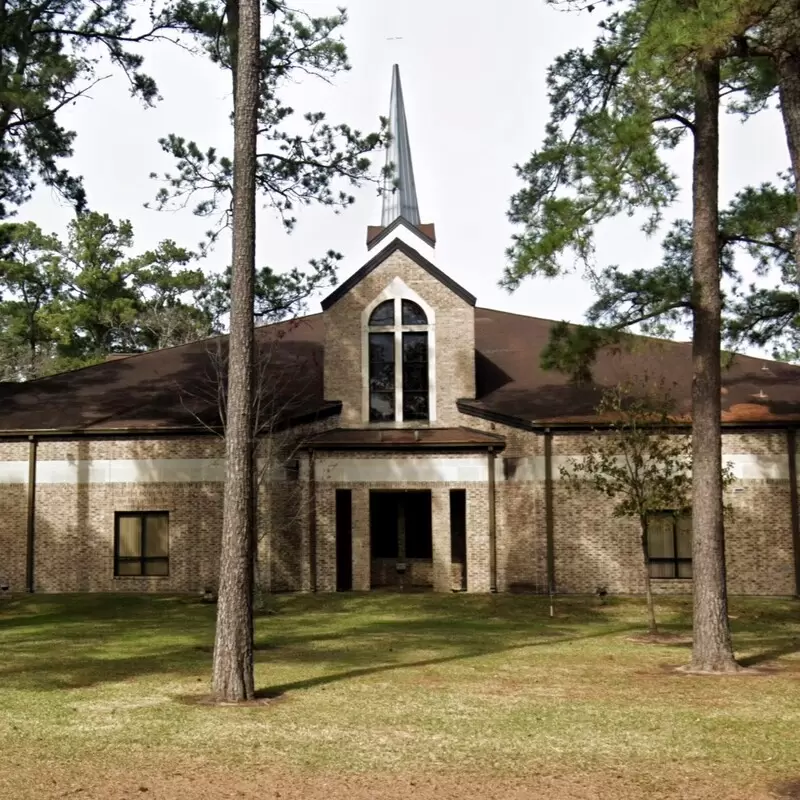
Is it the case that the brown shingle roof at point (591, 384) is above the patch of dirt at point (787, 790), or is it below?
above

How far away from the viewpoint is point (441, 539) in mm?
24703

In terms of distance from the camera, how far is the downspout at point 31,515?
25.3m

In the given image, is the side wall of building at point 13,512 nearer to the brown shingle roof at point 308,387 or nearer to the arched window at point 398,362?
the brown shingle roof at point 308,387

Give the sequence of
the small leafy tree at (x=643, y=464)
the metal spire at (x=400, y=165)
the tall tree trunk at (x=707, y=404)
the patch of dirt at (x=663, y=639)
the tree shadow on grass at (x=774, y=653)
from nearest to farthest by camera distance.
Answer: the tall tree trunk at (x=707, y=404), the tree shadow on grass at (x=774, y=653), the patch of dirt at (x=663, y=639), the small leafy tree at (x=643, y=464), the metal spire at (x=400, y=165)

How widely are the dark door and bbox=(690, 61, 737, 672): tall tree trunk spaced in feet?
39.0

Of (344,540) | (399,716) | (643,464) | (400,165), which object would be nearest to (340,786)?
(399,716)

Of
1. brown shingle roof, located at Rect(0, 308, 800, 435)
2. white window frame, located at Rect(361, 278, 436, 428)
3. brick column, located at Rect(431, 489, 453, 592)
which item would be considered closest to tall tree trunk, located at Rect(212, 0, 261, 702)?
brown shingle roof, located at Rect(0, 308, 800, 435)

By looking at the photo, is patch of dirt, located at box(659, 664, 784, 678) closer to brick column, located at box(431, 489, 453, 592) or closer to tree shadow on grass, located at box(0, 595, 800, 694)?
tree shadow on grass, located at box(0, 595, 800, 694)

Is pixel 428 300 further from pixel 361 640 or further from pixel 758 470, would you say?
pixel 361 640

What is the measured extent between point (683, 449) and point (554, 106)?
6.36 metres

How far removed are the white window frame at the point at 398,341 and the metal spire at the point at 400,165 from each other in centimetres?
1766

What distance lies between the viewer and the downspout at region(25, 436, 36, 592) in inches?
997

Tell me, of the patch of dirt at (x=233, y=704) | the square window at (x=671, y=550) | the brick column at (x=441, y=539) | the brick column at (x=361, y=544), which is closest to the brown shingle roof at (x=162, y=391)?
the brick column at (x=361, y=544)

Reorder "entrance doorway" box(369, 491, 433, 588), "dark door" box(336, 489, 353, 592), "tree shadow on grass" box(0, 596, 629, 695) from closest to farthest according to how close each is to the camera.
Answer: "tree shadow on grass" box(0, 596, 629, 695) → "dark door" box(336, 489, 353, 592) → "entrance doorway" box(369, 491, 433, 588)
